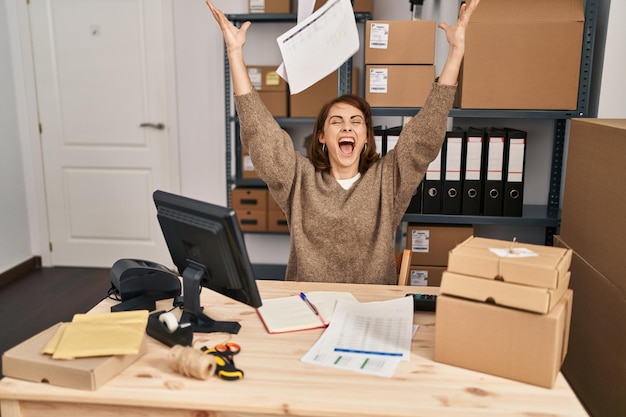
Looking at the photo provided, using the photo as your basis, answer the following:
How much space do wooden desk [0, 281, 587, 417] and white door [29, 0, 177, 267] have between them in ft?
9.59

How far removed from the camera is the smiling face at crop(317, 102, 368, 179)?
1.89 metres

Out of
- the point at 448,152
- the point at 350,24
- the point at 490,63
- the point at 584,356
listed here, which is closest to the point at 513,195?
the point at 448,152

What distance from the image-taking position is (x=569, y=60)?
2391 millimetres

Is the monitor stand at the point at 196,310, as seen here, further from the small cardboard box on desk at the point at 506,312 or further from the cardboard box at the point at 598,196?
the cardboard box at the point at 598,196

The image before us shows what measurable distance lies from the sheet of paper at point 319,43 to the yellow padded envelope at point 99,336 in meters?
→ 0.92

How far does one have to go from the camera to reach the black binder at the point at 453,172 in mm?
2559

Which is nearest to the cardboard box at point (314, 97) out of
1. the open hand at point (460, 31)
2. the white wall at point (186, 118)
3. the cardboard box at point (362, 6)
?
the cardboard box at point (362, 6)

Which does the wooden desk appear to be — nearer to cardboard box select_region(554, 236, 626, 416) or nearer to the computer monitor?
the computer monitor

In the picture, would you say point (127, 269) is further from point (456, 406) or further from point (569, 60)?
point (569, 60)

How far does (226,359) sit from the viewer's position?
46.6 inches

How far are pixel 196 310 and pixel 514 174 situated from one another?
174 cm

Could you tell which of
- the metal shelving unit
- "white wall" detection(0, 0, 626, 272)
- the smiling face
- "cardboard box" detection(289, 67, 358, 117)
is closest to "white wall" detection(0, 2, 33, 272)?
"white wall" detection(0, 0, 626, 272)

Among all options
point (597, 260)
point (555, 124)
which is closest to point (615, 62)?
point (555, 124)

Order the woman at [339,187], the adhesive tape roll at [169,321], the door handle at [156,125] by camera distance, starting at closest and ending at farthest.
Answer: the adhesive tape roll at [169,321] < the woman at [339,187] < the door handle at [156,125]
